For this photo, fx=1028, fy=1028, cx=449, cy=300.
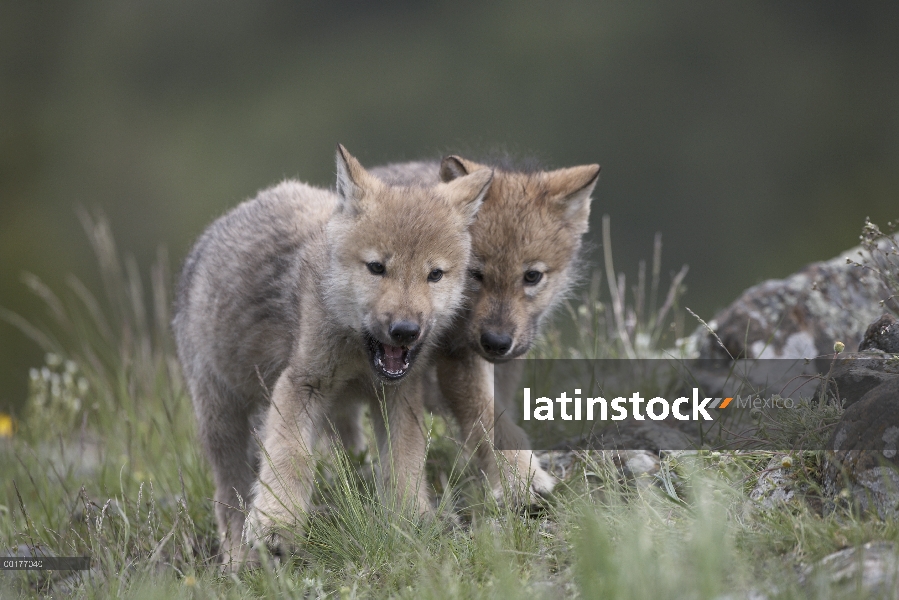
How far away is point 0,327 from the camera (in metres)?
17.7

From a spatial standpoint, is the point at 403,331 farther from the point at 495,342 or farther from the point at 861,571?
the point at 861,571

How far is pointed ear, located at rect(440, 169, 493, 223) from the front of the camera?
3934 mm

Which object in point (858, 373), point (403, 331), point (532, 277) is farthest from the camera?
point (532, 277)

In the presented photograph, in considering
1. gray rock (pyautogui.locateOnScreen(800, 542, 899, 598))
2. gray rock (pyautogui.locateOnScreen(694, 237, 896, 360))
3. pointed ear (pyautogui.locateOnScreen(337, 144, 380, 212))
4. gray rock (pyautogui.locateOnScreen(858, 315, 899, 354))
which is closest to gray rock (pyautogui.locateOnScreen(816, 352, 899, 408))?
gray rock (pyautogui.locateOnScreen(858, 315, 899, 354))

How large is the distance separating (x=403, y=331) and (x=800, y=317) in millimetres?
2539

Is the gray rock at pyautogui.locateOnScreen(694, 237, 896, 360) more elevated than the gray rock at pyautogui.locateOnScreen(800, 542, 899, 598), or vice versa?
the gray rock at pyautogui.locateOnScreen(800, 542, 899, 598)

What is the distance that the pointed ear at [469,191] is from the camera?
3934 millimetres

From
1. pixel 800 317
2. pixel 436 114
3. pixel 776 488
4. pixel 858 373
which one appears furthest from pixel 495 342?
pixel 436 114

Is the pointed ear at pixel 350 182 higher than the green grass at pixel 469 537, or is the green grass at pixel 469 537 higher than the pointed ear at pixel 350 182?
the pointed ear at pixel 350 182

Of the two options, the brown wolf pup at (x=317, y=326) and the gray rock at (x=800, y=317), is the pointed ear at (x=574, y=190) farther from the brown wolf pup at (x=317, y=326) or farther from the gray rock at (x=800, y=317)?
the gray rock at (x=800, y=317)

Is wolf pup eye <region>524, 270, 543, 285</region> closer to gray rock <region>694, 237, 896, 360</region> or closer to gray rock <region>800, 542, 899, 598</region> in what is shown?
gray rock <region>694, 237, 896, 360</region>

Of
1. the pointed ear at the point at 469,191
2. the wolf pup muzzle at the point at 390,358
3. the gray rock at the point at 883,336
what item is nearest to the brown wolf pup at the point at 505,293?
the pointed ear at the point at 469,191

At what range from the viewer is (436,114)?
18078mm

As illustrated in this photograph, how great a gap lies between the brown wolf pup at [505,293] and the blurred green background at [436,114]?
992 cm
